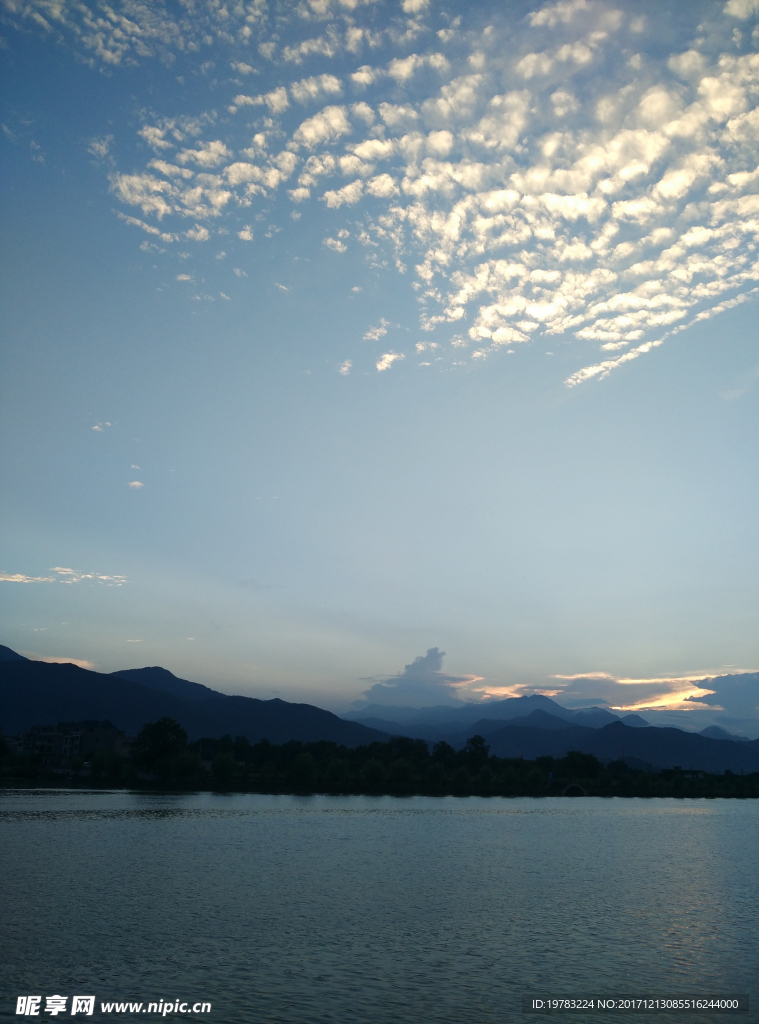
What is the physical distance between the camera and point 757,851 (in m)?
90.6

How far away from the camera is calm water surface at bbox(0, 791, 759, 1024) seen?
29484 mm

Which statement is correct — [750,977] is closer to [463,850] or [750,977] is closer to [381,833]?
[463,850]

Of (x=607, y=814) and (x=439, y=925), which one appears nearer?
(x=439, y=925)

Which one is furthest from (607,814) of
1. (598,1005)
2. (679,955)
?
Result: (598,1005)

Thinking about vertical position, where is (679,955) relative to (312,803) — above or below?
above

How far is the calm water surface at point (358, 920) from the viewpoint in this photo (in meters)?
29.5

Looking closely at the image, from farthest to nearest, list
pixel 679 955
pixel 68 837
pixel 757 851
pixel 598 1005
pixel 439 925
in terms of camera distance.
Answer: pixel 757 851 → pixel 68 837 → pixel 439 925 → pixel 679 955 → pixel 598 1005

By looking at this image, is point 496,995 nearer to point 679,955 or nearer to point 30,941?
point 679,955

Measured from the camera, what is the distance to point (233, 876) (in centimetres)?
5594

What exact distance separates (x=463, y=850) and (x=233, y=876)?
109 ft

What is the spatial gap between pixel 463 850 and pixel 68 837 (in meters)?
43.7

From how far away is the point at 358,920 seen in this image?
1662 inches

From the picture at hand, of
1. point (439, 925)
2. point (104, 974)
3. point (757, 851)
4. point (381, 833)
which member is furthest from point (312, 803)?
point (104, 974)

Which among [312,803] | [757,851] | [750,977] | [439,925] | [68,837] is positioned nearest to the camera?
[750,977]
